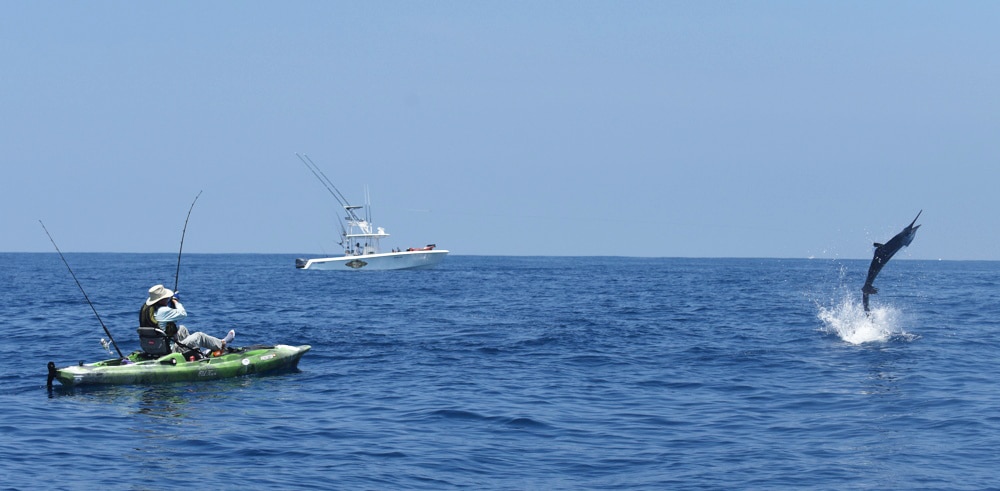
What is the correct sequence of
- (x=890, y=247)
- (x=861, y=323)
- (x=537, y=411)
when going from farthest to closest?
(x=861, y=323), (x=890, y=247), (x=537, y=411)

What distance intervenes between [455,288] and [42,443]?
45.3 m

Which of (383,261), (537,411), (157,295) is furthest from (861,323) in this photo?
(383,261)

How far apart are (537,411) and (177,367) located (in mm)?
7429

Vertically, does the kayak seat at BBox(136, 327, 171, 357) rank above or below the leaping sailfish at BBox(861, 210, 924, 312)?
below

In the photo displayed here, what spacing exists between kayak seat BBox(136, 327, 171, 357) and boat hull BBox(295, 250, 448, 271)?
64.6 metres

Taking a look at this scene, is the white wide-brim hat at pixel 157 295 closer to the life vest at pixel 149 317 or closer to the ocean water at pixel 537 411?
the life vest at pixel 149 317

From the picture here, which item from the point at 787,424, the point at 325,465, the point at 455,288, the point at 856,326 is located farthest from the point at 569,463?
the point at 455,288

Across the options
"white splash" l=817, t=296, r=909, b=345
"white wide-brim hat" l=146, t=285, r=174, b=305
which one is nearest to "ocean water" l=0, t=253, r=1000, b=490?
"white splash" l=817, t=296, r=909, b=345

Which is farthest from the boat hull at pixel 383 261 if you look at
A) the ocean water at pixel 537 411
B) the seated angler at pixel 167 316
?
the seated angler at pixel 167 316

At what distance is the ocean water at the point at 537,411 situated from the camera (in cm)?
1237

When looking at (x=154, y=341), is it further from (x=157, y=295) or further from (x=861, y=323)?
(x=861, y=323)

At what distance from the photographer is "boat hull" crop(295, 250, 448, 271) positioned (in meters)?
84.9

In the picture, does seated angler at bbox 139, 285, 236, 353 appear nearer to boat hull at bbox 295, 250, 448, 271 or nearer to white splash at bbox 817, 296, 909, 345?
white splash at bbox 817, 296, 909, 345

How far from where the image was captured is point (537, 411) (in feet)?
53.4
